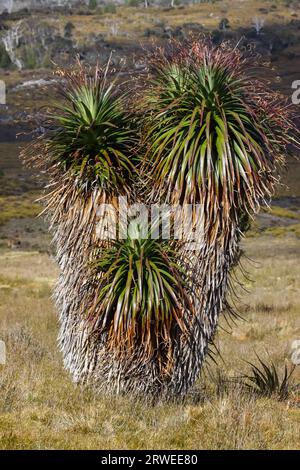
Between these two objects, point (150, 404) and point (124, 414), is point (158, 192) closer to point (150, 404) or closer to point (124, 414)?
point (150, 404)

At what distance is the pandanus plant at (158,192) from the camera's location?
9.38m

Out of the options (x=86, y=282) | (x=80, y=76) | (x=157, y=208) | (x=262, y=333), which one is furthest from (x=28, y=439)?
(x=262, y=333)

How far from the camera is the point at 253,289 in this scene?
1114 inches

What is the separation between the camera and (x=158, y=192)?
9977mm

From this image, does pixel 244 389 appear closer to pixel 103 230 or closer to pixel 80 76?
pixel 103 230

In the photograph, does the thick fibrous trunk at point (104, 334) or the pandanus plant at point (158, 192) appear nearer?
the pandanus plant at point (158, 192)

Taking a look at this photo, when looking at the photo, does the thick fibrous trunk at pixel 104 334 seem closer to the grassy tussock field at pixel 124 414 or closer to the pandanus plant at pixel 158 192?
the pandanus plant at pixel 158 192

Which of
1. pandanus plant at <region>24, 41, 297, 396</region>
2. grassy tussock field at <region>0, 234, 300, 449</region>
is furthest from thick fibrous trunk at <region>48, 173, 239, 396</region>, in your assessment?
grassy tussock field at <region>0, 234, 300, 449</region>

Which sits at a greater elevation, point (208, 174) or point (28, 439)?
point (208, 174)

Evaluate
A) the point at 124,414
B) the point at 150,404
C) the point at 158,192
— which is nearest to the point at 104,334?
the point at 150,404

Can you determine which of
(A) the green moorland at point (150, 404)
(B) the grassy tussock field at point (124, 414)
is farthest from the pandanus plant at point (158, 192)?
(B) the grassy tussock field at point (124, 414)

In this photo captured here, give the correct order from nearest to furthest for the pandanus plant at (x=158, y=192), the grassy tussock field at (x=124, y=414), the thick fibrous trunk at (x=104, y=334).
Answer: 1. the grassy tussock field at (x=124, y=414)
2. the pandanus plant at (x=158, y=192)
3. the thick fibrous trunk at (x=104, y=334)

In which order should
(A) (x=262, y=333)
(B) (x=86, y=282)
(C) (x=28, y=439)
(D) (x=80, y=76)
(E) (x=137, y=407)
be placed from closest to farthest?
(C) (x=28, y=439) → (E) (x=137, y=407) → (B) (x=86, y=282) → (D) (x=80, y=76) → (A) (x=262, y=333)

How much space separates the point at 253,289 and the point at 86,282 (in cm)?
1925
